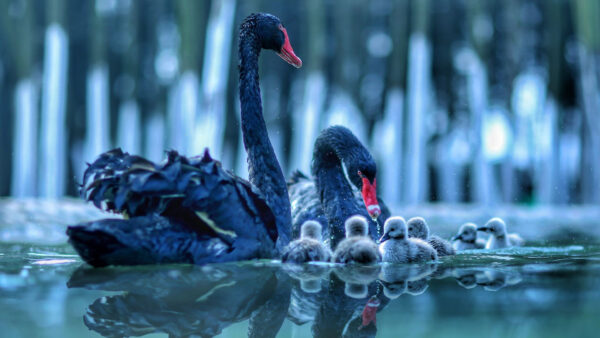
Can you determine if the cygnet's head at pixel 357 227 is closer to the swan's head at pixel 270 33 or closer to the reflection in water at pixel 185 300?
the reflection in water at pixel 185 300

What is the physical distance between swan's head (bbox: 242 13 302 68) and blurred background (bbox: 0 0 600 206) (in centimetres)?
671

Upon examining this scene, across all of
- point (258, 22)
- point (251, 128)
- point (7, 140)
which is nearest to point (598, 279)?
point (251, 128)

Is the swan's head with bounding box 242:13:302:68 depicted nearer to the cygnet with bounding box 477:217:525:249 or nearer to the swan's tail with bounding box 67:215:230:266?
the swan's tail with bounding box 67:215:230:266

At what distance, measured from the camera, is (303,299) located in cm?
301

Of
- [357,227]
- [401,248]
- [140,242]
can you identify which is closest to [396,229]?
[401,248]

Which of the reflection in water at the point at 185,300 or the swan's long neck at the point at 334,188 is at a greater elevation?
the swan's long neck at the point at 334,188

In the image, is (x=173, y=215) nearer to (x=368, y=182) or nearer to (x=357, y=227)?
(x=357, y=227)

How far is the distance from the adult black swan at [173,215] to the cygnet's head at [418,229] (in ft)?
3.96

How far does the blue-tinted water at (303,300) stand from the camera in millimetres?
2434

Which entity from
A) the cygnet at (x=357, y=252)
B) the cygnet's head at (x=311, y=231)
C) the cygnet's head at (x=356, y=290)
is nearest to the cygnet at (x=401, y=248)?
the cygnet at (x=357, y=252)

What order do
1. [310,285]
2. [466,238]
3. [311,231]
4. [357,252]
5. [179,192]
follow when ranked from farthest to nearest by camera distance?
1. [466,238]
2. [311,231]
3. [357,252]
4. [179,192]
5. [310,285]

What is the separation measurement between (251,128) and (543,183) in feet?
30.9

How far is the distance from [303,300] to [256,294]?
276 mm

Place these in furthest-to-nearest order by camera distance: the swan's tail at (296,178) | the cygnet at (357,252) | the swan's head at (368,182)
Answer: the swan's tail at (296,178) → the swan's head at (368,182) → the cygnet at (357,252)
